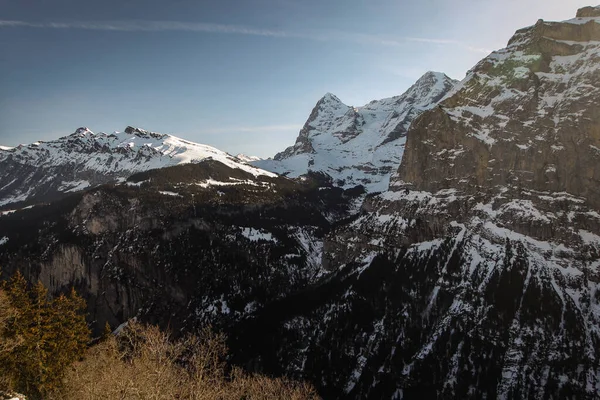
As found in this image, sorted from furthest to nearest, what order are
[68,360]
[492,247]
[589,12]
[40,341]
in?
1. [589,12]
2. [492,247]
3. [68,360]
4. [40,341]

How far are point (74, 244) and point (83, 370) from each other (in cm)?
15971

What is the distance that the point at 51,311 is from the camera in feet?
157

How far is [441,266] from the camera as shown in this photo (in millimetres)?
146500

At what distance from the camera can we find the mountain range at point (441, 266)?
11431cm

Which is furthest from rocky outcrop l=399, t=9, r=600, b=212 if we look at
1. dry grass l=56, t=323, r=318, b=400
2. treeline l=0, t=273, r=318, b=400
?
dry grass l=56, t=323, r=318, b=400

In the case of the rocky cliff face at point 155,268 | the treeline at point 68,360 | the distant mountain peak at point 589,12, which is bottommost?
the rocky cliff face at point 155,268

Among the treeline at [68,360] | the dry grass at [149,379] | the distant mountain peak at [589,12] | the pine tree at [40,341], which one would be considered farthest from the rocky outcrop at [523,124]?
the pine tree at [40,341]

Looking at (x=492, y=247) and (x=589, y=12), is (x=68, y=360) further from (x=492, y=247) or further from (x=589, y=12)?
(x=589, y=12)

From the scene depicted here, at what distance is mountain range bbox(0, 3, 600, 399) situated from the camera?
11431 centimetres

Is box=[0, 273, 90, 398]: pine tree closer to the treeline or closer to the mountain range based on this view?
the treeline

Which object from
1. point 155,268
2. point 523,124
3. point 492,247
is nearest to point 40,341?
point 155,268

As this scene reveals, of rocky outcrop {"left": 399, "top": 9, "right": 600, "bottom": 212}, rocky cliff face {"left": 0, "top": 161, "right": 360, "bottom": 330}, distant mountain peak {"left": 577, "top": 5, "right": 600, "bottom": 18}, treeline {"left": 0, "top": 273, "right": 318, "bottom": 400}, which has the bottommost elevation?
rocky cliff face {"left": 0, "top": 161, "right": 360, "bottom": 330}

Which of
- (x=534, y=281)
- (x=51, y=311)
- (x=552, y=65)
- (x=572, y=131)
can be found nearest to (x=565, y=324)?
(x=534, y=281)

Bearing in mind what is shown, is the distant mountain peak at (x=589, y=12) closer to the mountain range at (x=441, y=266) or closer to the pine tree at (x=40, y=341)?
the mountain range at (x=441, y=266)
